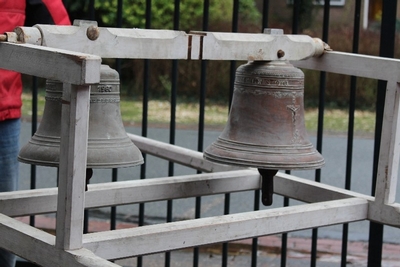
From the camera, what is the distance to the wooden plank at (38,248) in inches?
77.5

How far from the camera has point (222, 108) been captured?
45.6ft

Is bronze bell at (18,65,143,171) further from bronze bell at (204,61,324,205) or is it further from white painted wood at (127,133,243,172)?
white painted wood at (127,133,243,172)

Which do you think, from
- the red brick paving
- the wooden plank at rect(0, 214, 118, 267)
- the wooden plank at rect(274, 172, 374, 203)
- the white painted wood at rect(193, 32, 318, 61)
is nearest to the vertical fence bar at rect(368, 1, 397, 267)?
the wooden plank at rect(274, 172, 374, 203)

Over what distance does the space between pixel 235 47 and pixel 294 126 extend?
39 cm

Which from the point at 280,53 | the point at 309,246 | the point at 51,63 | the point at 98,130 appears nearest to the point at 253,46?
the point at 280,53

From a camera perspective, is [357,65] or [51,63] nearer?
[51,63]

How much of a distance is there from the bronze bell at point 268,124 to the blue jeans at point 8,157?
108cm

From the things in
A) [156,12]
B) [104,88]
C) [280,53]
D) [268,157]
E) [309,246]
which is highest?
[156,12]

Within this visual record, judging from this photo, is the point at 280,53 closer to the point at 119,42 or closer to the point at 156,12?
the point at 119,42

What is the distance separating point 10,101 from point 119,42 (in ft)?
4.08

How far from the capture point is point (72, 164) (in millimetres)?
1948

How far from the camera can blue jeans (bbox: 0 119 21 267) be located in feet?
11.4

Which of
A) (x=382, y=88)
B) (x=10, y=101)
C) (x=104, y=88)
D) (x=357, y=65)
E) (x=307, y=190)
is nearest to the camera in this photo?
(x=104, y=88)

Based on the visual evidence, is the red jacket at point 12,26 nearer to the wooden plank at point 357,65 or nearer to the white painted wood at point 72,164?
the wooden plank at point 357,65
